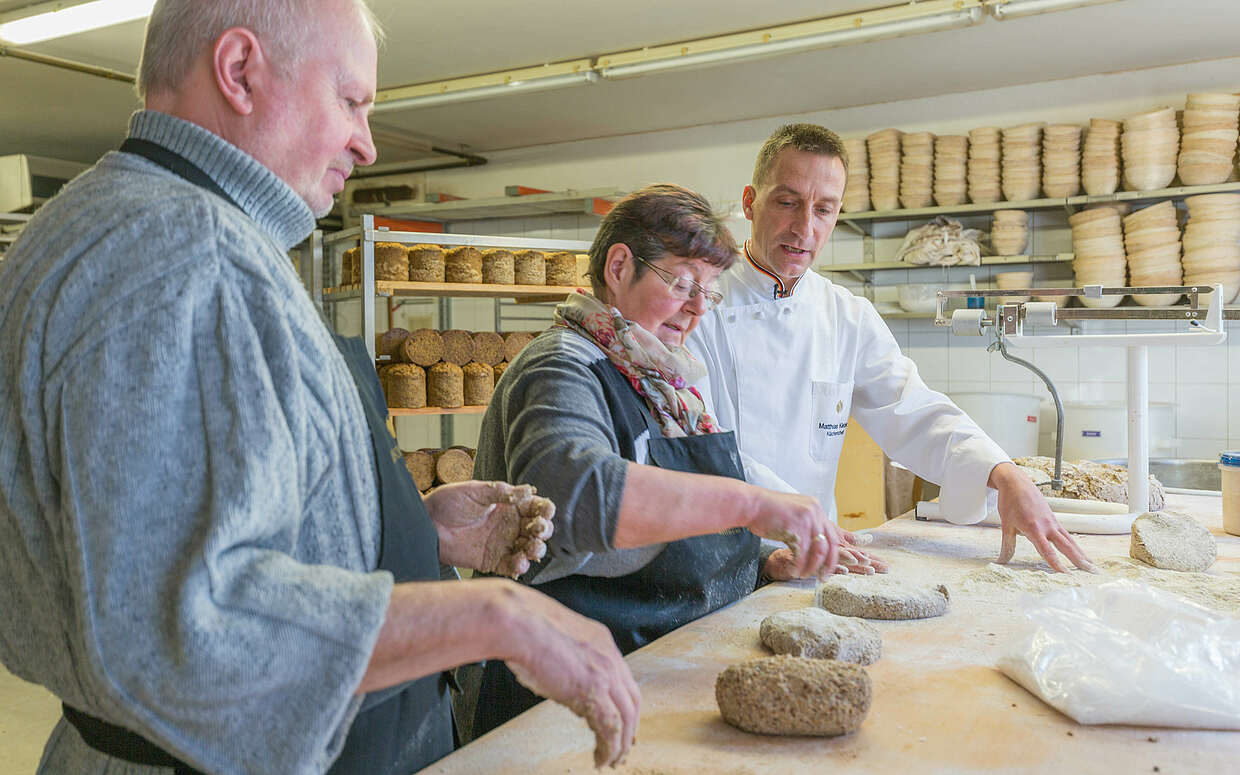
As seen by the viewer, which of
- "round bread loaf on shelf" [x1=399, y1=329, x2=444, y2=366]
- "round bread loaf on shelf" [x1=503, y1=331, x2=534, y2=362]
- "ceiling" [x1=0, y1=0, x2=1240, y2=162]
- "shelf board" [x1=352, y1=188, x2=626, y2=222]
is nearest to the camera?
"ceiling" [x1=0, y1=0, x2=1240, y2=162]

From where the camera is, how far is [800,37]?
162 inches

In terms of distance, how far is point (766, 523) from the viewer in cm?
124

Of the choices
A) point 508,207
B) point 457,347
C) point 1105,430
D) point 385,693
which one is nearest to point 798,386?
point 385,693

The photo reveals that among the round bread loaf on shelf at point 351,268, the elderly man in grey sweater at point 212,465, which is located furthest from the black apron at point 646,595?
the round bread loaf on shelf at point 351,268

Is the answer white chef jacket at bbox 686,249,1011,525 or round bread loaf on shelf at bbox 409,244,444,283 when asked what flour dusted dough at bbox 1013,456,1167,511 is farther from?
round bread loaf on shelf at bbox 409,244,444,283

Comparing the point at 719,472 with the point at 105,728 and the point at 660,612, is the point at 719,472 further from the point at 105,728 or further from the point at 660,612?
the point at 105,728

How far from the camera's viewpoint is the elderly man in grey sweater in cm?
66

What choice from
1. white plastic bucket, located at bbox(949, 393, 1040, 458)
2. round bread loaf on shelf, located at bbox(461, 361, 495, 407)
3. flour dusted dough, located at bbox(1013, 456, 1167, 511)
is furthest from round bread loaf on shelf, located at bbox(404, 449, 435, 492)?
flour dusted dough, located at bbox(1013, 456, 1167, 511)

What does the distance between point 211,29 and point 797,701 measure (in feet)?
3.00

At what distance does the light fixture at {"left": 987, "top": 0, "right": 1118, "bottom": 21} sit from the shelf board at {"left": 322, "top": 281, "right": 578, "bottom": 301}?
2.23 m

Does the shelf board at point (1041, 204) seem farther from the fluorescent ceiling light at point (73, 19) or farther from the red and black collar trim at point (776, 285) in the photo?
the fluorescent ceiling light at point (73, 19)

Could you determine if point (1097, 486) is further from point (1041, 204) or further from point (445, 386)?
point (445, 386)

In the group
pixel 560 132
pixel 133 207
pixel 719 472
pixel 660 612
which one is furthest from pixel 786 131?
pixel 560 132

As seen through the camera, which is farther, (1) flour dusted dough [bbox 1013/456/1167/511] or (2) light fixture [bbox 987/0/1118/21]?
(2) light fixture [bbox 987/0/1118/21]
